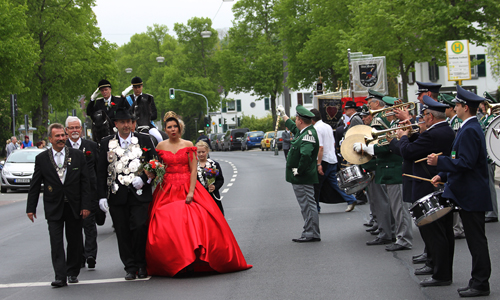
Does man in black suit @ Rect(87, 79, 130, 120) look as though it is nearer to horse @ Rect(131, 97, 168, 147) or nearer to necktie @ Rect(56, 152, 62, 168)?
horse @ Rect(131, 97, 168, 147)

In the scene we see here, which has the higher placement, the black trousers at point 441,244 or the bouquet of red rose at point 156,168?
the bouquet of red rose at point 156,168

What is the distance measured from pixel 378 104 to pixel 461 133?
2989 millimetres

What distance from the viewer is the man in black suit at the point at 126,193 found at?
7.04m

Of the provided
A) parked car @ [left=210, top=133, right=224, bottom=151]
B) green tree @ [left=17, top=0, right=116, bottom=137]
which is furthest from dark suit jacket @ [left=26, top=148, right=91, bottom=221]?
parked car @ [left=210, top=133, right=224, bottom=151]

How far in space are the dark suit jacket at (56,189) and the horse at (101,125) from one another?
2.22 meters

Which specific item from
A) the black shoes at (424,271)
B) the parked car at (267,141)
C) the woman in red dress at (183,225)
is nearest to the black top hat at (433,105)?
the black shoes at (424,271)

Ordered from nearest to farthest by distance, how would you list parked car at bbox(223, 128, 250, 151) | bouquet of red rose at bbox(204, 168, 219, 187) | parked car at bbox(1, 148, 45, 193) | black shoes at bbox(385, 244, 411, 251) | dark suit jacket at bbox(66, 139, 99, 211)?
dark suit jacket at bbox(66, 139, 99, 211)
black shoes at bbox(385, 244, 411, 251)
bouquet of red rose at bbox(204, 168, 219, 187)
parked car at bbox(1, 148, 45, 193)
parked car at bbox(223, 128, 250, 151)

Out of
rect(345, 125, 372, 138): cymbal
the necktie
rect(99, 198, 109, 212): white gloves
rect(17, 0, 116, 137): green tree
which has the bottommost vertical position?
rect(99, 198, 109, 212): white gloves

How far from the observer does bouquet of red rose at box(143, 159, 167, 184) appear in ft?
23.3

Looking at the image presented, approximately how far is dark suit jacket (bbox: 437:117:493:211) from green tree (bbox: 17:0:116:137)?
3518 cm

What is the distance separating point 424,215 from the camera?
6000 millimetres

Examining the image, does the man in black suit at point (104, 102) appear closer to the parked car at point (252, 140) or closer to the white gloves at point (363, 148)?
the white gloves at point (363, 148)

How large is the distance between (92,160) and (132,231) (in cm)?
135

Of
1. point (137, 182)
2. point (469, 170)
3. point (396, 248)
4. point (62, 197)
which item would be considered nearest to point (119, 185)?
point (137, 182)
